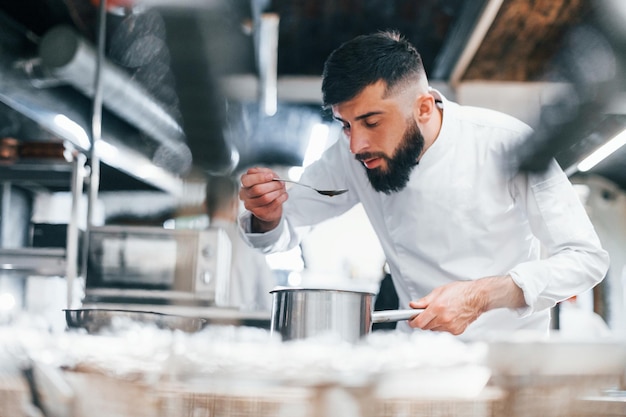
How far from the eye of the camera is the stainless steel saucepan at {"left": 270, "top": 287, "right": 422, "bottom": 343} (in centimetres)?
78

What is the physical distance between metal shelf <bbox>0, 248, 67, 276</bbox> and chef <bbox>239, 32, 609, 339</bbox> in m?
1.28

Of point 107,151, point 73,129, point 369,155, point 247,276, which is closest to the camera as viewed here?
point 369,155

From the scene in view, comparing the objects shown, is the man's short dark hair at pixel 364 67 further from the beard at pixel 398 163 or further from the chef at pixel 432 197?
the beard at pixel 398 163

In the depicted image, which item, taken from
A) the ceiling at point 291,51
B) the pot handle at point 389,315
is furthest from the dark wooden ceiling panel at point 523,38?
the pot handle at point 389,315

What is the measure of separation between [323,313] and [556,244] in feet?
2.12

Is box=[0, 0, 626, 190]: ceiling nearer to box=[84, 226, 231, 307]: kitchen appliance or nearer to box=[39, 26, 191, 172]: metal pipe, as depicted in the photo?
box=[39, 26, 191, 172]: metal pipe

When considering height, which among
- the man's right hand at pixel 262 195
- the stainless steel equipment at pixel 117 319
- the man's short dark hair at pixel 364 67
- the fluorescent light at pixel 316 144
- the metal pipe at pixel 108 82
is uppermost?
the metal pipe at pixel 108 82

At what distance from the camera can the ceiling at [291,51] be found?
1.72 m

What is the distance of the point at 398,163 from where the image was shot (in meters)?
1.38

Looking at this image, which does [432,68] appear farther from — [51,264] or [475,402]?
[51,264]

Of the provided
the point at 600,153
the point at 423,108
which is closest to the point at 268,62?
the point at 423,108

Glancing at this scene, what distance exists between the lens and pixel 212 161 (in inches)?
88.8

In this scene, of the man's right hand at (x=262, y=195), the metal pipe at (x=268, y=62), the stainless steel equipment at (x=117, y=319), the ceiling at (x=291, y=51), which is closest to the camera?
the stainless steel equipment at (x=117, y=319)

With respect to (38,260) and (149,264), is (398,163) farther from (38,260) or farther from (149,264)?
(38,260)
